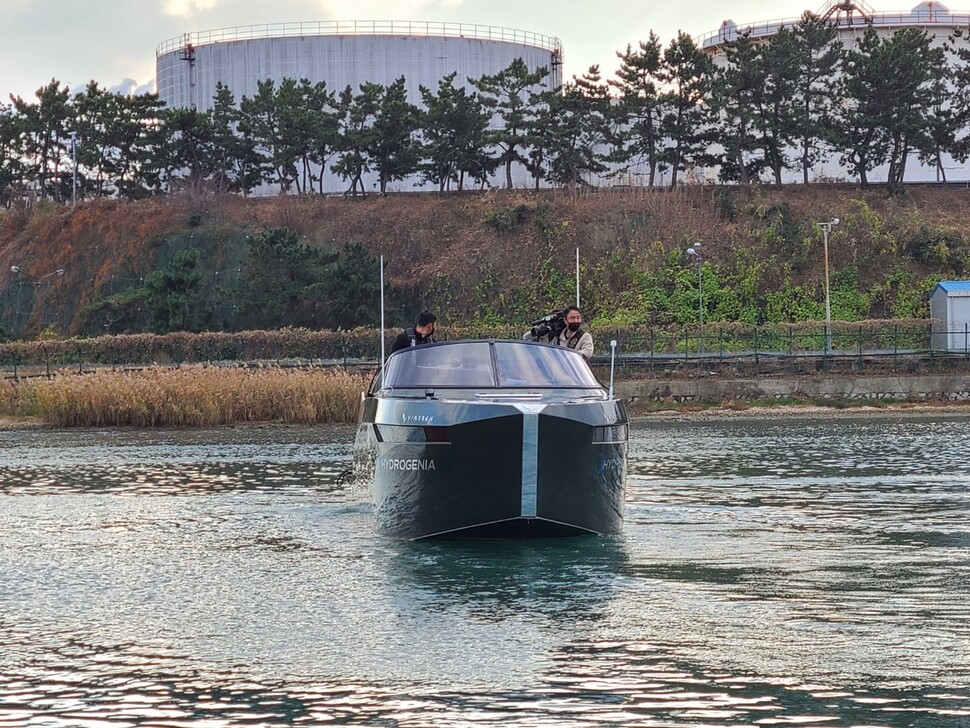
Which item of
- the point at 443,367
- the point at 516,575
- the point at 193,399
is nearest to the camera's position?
the point at 516,575

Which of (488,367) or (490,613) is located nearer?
(490,613)

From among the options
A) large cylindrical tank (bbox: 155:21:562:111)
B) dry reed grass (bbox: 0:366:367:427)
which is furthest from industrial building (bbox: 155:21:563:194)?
dry reed grass (bbox: 0:366:367:427)

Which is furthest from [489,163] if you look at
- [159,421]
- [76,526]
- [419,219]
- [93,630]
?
[93,630]

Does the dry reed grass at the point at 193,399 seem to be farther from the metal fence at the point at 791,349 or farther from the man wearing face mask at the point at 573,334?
the man wearing face mask at the point at 573,334

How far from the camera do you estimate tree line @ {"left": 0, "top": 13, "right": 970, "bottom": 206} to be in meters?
76.8

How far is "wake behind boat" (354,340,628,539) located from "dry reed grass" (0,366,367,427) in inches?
876

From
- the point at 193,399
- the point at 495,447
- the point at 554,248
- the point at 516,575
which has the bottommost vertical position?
the point at 516,575

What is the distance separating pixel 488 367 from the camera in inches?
552

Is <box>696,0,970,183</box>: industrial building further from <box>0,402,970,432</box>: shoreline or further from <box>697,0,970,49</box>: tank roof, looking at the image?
<box>0,402,970,432</box>: shoreline

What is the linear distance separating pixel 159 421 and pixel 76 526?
20468 millimetres

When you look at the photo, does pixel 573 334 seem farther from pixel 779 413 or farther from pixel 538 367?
pixel 779 413

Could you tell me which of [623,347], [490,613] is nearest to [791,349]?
[623,347]

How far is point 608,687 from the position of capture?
7809mm

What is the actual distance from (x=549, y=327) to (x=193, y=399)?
67.5 feet
